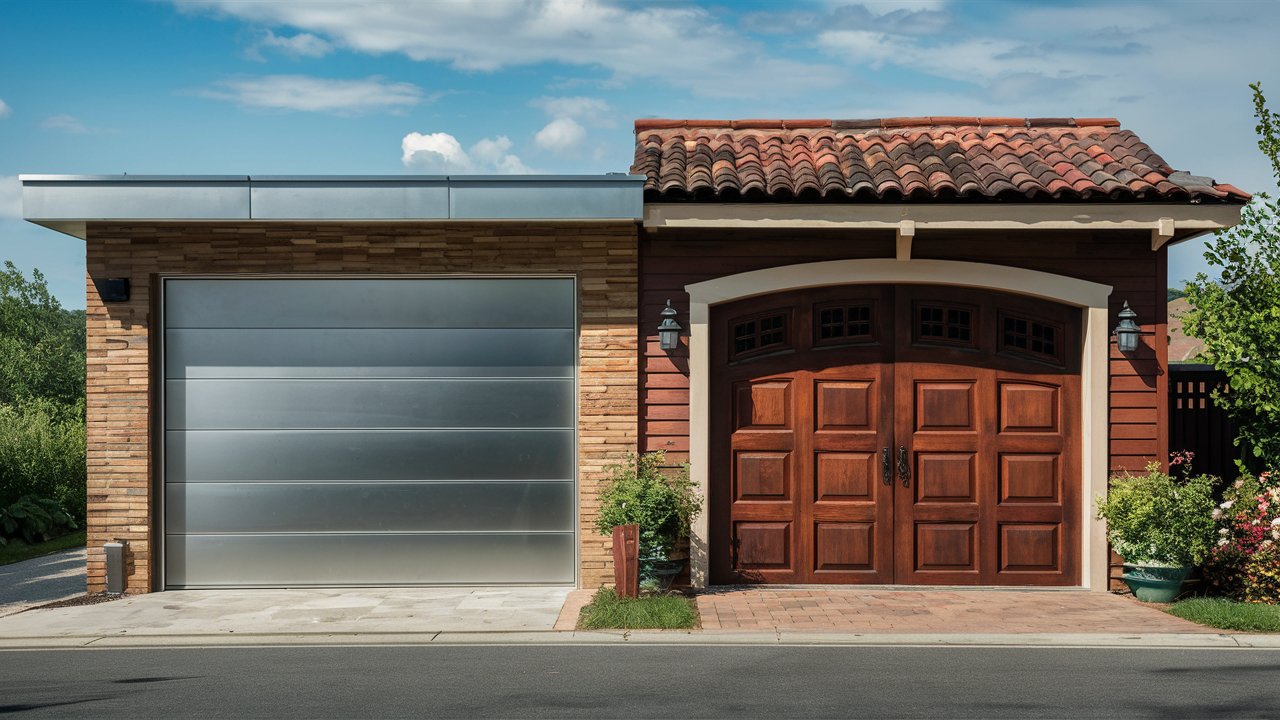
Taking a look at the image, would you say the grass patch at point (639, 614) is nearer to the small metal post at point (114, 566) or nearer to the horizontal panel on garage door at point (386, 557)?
the horizontal panel on garage door at point (386, 557)

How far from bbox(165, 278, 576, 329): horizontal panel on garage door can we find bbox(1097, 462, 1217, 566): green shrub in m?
5.46

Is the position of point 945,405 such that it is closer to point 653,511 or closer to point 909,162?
point 909,162

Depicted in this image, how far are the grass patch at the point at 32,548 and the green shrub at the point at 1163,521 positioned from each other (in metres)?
12.6

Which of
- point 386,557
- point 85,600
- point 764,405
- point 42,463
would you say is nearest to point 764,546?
point 764,405

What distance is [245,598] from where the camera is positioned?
10453 millimetres

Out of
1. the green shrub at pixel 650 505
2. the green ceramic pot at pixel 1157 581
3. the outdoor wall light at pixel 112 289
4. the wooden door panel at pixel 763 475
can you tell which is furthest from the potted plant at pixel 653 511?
the outdoor wall light at pixel 112 289

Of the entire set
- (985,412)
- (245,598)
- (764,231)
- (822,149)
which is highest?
(822,149)

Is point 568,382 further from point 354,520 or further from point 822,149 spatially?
point 822,149

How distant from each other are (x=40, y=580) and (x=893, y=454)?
29.7 feet

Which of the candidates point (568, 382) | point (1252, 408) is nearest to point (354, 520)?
point (568, 382)

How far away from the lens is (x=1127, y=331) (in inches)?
411

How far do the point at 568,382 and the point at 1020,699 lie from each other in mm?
5436

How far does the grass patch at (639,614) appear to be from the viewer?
8922 millimetres

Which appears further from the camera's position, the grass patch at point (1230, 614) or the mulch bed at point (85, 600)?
the mulch bed at point (85, 600)
